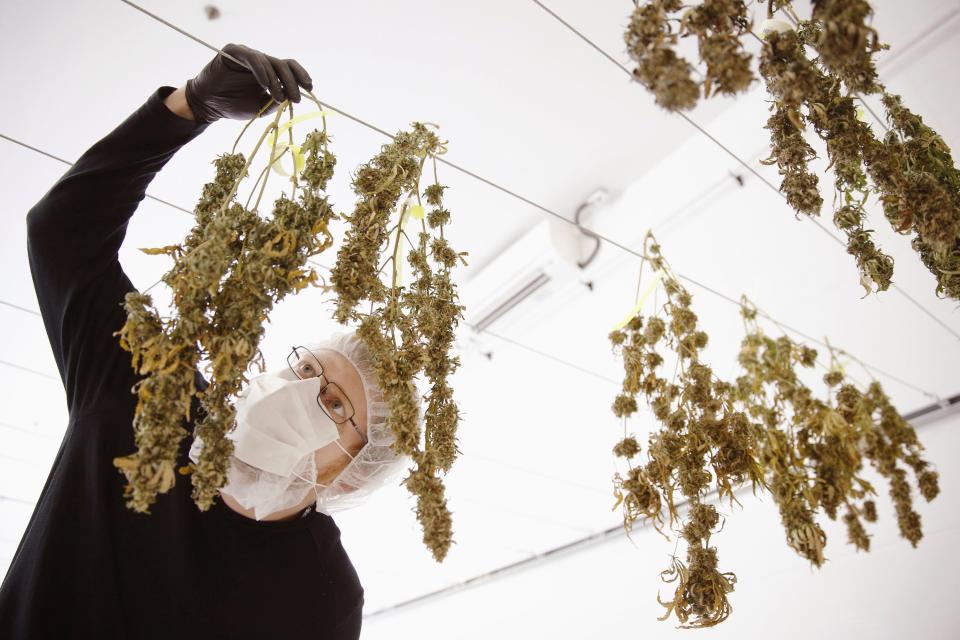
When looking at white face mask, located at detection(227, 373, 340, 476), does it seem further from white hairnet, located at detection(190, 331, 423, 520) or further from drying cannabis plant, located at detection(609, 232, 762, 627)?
drying cannabis plant, located at detection(609, 232, 762, 627)

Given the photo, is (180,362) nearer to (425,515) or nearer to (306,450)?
(425,515)

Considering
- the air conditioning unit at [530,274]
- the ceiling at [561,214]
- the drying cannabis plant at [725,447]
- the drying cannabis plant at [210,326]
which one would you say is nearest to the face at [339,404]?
the drying cannabis plant at [210,326]

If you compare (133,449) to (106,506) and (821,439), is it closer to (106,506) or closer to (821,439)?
(106,506)

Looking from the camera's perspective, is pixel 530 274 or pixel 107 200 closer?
pixel 107 200

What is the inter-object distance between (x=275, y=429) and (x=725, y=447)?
1157mm

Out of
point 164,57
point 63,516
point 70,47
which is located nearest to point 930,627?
point 63,516

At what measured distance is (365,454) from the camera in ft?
5.59

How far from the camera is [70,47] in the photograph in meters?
2.36

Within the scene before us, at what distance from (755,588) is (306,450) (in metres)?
3.60

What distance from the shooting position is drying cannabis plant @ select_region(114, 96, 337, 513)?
0.82m

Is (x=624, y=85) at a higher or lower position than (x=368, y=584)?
higher

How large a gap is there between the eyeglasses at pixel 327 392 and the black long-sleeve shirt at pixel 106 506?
24 cm

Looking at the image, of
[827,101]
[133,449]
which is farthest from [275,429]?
[827,101]

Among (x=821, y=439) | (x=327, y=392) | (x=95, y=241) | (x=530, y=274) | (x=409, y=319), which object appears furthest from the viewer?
(x=530, y=274)
